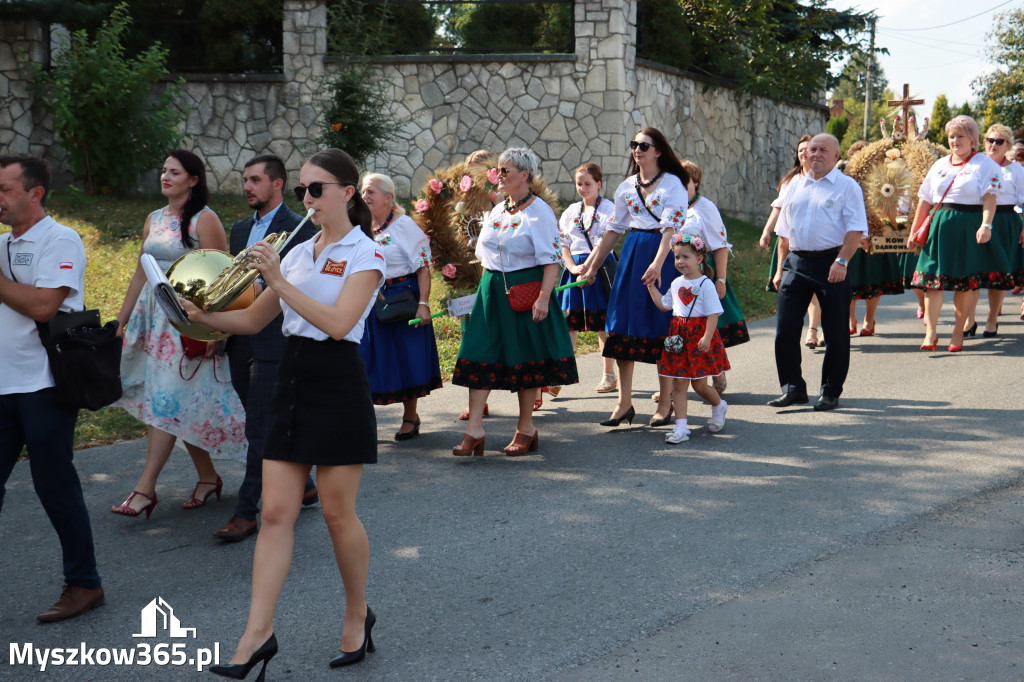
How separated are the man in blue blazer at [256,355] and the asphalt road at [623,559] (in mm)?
227

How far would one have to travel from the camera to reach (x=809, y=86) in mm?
21141

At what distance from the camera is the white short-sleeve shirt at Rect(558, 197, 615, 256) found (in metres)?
8.34

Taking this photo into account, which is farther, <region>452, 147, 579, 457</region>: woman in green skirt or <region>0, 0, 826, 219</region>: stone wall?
<region>0, 0, 826, 219</region>: stone wall

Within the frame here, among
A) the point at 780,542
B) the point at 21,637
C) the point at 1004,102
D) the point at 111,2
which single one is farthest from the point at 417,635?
the point at 1004,102

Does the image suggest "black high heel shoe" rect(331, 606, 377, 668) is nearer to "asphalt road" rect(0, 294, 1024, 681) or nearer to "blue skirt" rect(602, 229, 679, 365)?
"asphalt road" rect(0, 294, 1024, 681)

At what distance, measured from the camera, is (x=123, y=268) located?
1241 cm

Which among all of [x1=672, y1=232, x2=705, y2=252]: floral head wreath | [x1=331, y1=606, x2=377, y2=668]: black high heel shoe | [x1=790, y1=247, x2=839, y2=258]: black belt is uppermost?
[x1=672, y1=232, x2=705, y2=252]: floral head wreath

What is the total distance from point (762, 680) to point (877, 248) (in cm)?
805

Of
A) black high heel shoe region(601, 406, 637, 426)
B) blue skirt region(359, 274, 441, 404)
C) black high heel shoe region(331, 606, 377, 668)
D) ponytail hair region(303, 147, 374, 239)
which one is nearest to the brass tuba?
ponytail hair region(303, 147, 374, 239)

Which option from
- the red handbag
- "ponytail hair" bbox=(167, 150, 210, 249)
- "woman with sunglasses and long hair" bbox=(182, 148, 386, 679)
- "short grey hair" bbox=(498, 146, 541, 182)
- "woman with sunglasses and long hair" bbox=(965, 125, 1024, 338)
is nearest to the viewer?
"woman with sunglasses and long hair" bbox=(182, 148, 386, 679)

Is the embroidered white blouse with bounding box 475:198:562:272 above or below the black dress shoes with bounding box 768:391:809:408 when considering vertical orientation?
above

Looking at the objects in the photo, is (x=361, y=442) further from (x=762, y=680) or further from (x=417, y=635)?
(x=762, y=680)

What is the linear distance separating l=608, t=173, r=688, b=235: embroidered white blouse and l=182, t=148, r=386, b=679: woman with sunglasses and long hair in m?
3.68

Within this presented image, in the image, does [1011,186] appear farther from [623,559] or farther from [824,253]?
[623,559]
